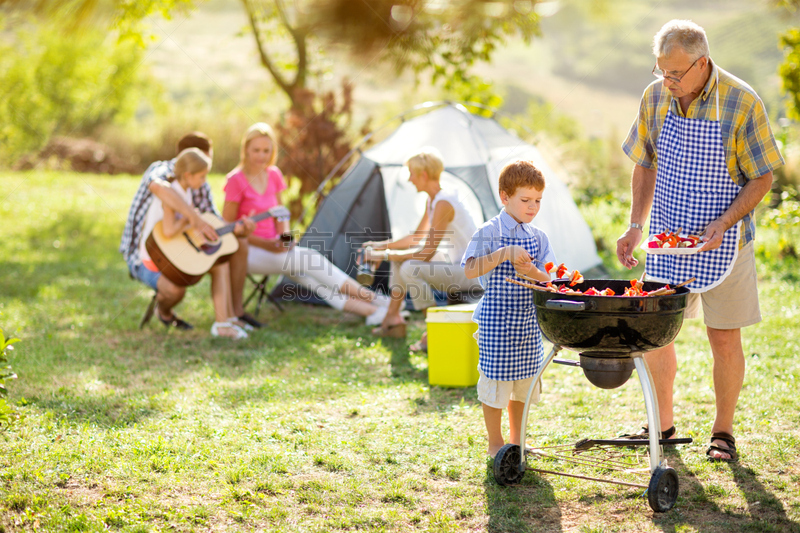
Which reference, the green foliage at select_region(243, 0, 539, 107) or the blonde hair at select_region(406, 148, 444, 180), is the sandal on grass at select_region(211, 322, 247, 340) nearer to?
the blonde hair at select_region(406, 148, 444, 180)

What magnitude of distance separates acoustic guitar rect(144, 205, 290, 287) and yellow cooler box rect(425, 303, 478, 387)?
6.23ft

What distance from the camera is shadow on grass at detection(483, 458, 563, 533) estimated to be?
8.06 ft

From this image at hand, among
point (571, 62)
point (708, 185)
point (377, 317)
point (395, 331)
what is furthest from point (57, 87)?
point (571, 62)

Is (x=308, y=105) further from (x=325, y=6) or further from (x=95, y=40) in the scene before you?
(x=95, y=40)

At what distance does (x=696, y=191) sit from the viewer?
2.89 metres

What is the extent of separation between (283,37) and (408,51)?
413 centimetres

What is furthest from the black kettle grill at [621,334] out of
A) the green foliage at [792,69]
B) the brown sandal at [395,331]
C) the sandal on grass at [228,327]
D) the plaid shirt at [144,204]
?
the green foliage at [792,69]

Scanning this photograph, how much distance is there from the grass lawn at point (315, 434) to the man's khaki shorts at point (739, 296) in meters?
0.58

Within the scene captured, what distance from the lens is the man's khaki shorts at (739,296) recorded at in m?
2.90

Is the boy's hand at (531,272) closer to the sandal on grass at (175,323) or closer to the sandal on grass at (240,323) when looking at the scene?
the sandal on grass at (240,323)

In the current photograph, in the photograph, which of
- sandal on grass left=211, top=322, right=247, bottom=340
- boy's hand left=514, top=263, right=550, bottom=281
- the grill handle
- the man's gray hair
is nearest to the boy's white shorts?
boy's hand left=514, top=263, right=550, bottom=281

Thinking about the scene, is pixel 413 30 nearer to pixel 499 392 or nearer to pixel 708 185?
pixel 708 185

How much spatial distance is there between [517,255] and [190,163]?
2.98m

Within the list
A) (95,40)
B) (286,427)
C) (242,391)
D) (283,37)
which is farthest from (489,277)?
(95,40)
